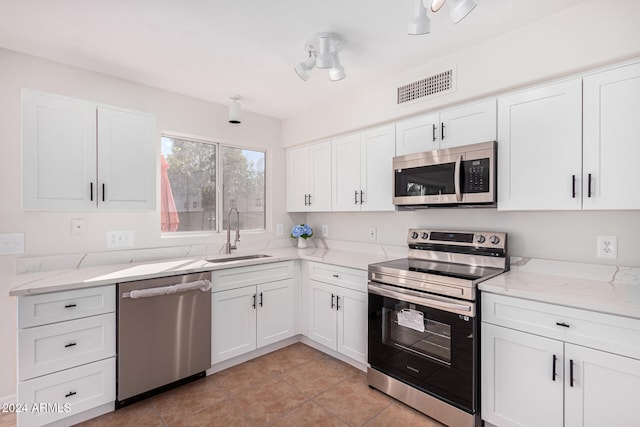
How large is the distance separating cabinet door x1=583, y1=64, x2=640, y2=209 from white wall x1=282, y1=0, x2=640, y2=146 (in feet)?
0.38

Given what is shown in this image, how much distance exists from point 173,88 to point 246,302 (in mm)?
Result: 2028

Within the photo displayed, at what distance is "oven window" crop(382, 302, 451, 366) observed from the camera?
1938mm

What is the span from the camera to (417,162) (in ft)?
7.95

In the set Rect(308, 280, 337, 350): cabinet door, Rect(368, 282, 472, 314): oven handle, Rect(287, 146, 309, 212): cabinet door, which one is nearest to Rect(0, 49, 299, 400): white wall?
Rect(287, 146, 309, 212): cabinet door

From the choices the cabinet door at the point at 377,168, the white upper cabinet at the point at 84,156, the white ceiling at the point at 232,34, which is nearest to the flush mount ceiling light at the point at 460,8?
the white ceiling at the point at 232,34

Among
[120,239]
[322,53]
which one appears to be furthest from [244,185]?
[322,53]

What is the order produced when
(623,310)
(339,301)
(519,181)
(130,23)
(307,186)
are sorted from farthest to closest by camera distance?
(307,186) → (339,301) → (519,181) → (130,23) → (623,310)

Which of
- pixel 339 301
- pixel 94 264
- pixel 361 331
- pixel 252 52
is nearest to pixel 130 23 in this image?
pixel 252 52

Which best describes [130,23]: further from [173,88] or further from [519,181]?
[519,181]

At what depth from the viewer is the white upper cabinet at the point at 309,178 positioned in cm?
329

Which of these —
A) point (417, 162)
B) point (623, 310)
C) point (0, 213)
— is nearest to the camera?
point (623, 310)

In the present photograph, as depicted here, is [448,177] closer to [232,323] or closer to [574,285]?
[574,285]

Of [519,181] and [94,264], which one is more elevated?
[519,181]

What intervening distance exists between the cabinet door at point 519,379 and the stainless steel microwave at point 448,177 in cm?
85
